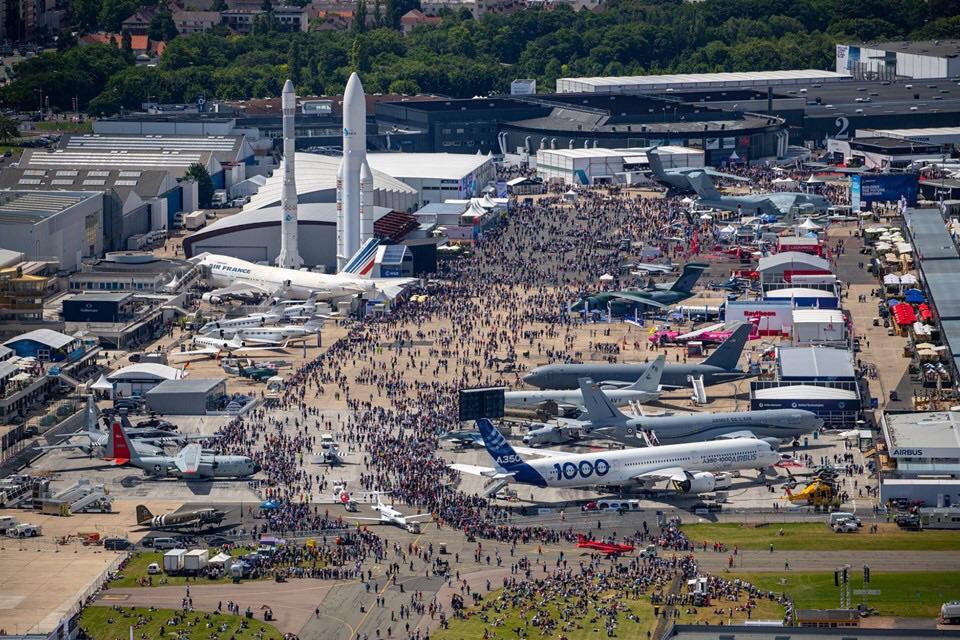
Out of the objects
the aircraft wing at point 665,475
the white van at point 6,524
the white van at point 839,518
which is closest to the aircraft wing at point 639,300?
the aircraft wing at point 665,475

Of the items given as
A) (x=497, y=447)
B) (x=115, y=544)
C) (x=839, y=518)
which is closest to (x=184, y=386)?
(x=115, y=544)

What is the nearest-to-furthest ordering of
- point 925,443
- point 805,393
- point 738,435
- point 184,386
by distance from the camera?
point 925,443, point 738,435, point 805,393, point 184,386

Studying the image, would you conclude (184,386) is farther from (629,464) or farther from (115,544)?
(629,464)

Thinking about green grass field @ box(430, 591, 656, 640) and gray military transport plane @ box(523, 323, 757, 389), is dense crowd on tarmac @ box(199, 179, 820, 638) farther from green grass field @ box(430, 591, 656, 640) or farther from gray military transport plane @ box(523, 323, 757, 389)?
gray military transport plane @ box(523, 323, 757, 389)

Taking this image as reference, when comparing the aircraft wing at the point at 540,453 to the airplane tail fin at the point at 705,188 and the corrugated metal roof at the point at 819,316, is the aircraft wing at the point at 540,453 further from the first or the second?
the airplane tail fin at the point at 705,188

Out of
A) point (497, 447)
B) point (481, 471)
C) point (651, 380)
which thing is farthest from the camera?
point (651, 380)

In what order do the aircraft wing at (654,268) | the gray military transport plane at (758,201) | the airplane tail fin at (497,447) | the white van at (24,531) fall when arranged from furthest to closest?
the gray military transport plane at (758,201)
the aircraft wing at (654,268)
the airplane tail fin at (497,447)
the white van at (24,531)

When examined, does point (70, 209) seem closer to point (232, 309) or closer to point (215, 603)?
point (232, 309)
